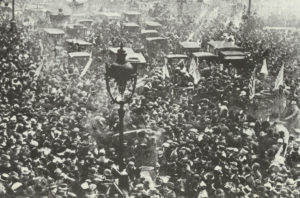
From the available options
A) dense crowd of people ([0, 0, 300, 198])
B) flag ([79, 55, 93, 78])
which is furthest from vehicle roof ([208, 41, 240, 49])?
flag ([79, 55, 93, 78])

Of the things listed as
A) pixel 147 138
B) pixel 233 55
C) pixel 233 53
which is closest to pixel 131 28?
pixel 233 53

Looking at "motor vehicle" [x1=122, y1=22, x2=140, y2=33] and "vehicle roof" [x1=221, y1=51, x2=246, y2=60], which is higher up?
"motor vehicle" [x1=122, y1=22, x2=140, y2=33]

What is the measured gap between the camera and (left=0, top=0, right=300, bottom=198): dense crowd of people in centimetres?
1261

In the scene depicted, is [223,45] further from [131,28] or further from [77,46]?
[131,28]

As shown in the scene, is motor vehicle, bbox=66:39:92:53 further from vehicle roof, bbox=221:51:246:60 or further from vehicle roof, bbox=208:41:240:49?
vehicle roof, bbox=221:51:246:60

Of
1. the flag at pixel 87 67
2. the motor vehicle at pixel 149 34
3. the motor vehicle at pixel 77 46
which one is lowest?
the flag at pixel 87 67

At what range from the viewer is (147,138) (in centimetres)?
1510

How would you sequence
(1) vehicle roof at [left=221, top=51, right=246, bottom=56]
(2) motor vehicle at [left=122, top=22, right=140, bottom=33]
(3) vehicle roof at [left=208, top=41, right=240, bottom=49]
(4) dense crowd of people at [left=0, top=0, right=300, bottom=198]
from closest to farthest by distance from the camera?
(4) dense crowd of people at [left=0, top=0, right=300, bottom=198] → (1) vehicle roof at [left=221, top=51, right=246, bottom=56] → (3) vehicle roof at [left=208, top=41, right=240, bottom=49] → (2) motor vehicle at [left=122, top=22, right=140, bottom=33]

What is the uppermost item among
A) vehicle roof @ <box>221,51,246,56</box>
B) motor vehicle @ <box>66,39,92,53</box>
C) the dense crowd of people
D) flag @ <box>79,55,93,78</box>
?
vehicle roof @ <box>221,51,246,56</box>

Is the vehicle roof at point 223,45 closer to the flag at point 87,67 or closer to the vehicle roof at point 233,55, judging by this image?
the vehicle roof at point 233,55

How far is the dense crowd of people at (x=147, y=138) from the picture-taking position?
41.4 feet

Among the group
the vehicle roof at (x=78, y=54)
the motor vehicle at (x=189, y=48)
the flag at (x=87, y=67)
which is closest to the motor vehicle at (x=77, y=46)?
the vehicle roof at (x=78, y=54)

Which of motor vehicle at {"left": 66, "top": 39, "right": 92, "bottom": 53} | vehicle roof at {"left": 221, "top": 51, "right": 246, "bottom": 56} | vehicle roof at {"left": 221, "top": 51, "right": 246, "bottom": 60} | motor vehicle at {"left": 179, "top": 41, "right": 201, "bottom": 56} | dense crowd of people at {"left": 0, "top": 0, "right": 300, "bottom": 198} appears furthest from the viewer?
motor vehicle at {"left": 66, "top": 39, "right": 92, "bottom": 53}

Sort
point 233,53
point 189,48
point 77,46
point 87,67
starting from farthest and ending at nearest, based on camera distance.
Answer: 1. point 77,46
2. point 189,48
3. point 233,53
4. point 87,67
